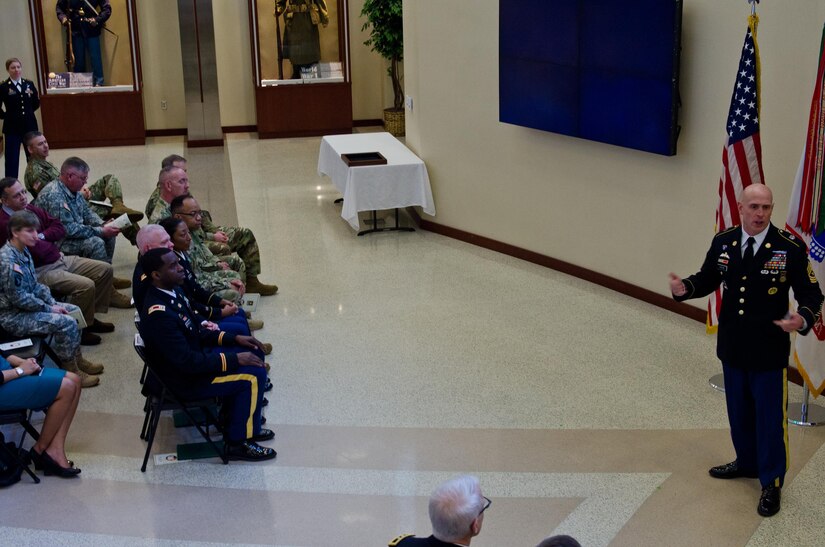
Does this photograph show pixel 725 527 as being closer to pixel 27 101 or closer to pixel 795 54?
pixel 795 54

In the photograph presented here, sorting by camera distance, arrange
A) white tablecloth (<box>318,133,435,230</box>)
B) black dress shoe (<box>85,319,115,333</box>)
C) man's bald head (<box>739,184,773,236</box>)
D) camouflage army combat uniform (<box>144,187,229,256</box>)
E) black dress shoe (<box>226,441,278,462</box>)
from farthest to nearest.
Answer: white tablecloth (<box>318,133,435,230</box>) → black dress shoe (<box>85,319,115,333</box>) → camouflage army combat uniform (<box>144,187,229,256</box>) → black dress shoe (<box>226,441,278,462</box>) → man's bald head (<box>739,184,773,236</box>)

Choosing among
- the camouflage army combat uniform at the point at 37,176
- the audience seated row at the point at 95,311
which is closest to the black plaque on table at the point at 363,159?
the audience seated row at the point at 95,311

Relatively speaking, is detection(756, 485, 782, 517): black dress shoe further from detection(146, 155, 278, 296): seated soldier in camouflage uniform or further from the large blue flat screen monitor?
detection(146, 155, 278, 296): seated soldier in camouflage uniform

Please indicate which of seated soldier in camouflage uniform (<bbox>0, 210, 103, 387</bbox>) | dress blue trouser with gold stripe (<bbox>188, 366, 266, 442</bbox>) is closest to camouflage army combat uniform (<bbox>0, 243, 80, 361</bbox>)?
seated soldier in camouflage uniform (<bbox>0, 210, 103, 387</bbox>)

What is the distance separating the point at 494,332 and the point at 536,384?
3.23 feet

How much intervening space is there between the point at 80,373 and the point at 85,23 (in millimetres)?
9810

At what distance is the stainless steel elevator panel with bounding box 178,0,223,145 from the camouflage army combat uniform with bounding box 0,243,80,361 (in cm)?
912

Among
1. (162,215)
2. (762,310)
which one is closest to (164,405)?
(162,215)

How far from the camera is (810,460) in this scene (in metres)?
5.59

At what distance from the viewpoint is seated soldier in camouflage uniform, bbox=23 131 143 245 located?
27.9ft

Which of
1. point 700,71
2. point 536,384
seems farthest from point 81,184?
point 700,71

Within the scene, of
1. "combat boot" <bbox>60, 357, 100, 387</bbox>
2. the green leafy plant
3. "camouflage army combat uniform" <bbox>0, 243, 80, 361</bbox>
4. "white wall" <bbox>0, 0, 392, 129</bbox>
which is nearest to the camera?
"camouflage army combat uniform" <bbox>0, 243, 80, 361</bbox>

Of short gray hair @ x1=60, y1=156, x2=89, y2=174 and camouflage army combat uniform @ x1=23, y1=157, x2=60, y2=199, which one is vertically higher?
short gray hair @ x1=60, y1=156, x2=89, y2=174

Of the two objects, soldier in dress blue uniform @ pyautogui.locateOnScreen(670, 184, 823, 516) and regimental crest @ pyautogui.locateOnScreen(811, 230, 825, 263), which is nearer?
soldier in dress blue uniform @ pyautogui.locateOnScreen(670, 184, 823, 516)
